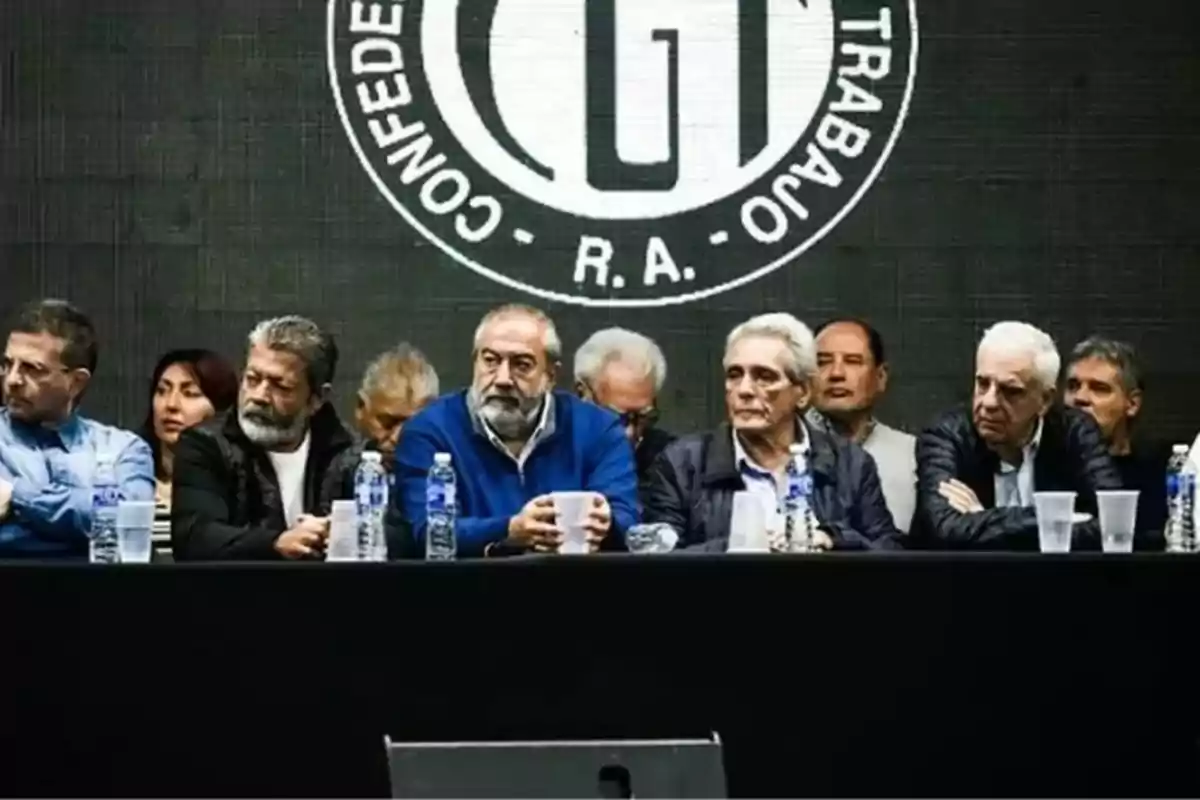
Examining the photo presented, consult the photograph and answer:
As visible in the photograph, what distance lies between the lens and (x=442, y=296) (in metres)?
6.16

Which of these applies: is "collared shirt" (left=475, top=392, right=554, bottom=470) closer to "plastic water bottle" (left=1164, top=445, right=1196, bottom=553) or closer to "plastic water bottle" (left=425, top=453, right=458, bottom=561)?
"plastic water bottle" (left=425, top=453, right=458, bottom=561)

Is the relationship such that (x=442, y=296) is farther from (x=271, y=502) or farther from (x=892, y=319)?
(x=271, y=502)

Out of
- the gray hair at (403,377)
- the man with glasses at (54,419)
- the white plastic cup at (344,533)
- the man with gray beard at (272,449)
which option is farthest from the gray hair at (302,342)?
the gray hair at (403,377)

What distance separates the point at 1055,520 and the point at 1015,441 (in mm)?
695

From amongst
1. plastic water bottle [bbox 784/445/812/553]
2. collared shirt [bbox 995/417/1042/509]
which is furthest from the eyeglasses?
collared shirt [bbox 995/417/1042/509]

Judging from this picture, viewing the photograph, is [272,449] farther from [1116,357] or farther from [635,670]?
[1116,357]

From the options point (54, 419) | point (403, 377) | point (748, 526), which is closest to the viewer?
point (748, 526)

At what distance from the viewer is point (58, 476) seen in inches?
189

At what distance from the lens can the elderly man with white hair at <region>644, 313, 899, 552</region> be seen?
4.87m

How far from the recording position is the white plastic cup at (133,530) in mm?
4215

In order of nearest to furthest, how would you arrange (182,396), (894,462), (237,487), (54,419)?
(237,487)
(54,419)
(182,396)
(894,462)

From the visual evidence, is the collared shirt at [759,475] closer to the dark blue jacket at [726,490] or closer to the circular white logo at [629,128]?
the dark blue jacket at [726,490]

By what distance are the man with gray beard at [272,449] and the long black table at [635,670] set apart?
1.79ft

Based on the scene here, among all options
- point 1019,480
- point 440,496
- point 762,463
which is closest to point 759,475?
point 762,463
